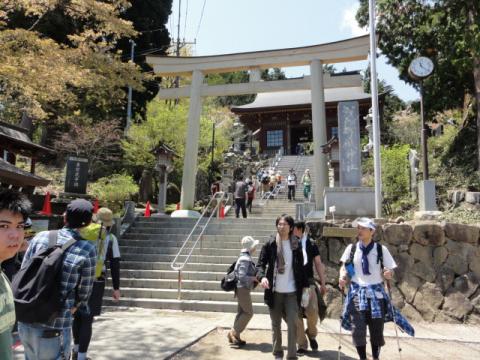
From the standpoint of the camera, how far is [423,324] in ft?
21.9

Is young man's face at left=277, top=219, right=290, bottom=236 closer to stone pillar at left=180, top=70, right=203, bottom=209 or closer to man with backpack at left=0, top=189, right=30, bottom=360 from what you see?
man with backpack at left=0, top=189, right=30, bottom=360

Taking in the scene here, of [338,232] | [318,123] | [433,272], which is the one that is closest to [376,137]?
[318,123]

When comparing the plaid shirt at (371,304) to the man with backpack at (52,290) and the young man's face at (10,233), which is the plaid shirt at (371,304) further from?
the young man's face at (10,233)

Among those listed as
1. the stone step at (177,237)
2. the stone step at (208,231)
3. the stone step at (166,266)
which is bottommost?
the stone step at (166,266)

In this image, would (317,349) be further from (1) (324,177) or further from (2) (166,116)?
(2) (166,116)

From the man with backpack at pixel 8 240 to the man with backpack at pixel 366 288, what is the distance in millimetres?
3314

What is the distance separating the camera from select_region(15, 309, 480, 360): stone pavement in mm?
4875

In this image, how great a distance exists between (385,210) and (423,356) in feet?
28.3

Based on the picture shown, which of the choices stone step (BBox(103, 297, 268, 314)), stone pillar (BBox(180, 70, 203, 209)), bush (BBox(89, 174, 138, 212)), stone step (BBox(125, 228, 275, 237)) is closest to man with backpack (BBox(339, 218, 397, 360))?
stone step (BBox(103, 297, 268, 314))

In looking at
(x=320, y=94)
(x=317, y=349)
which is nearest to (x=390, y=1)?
(x=320, y=94)

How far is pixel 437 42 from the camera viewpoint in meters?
14.4

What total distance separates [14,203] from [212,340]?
4395 millimetres

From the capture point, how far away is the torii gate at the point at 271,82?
13.3 metres

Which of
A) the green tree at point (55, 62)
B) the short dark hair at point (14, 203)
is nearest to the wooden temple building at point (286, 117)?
the green tree at point (55, 62)
